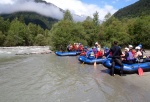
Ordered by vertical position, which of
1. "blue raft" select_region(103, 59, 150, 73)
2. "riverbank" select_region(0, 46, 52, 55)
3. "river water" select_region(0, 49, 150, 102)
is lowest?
"river water" select_region(0, 49, 150, 102)

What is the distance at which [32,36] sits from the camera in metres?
84.4

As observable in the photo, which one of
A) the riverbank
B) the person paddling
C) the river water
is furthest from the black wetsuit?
the riverbank

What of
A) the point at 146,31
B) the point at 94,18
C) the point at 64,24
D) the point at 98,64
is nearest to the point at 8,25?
the point at 94,18

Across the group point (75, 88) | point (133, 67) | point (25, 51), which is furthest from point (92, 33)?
point (75, 88)

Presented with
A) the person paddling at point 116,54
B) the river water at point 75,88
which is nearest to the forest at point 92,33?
the river water at point 75,88

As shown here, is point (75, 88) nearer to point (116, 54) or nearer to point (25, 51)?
point (116, 54)

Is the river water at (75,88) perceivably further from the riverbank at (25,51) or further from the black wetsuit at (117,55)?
the riverbank at (25,51)

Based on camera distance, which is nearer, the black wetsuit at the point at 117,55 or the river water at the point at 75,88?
the river water at the point at 75,88

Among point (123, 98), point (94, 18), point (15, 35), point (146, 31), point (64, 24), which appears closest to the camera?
point (123, 98)

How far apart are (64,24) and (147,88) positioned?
3065 cm

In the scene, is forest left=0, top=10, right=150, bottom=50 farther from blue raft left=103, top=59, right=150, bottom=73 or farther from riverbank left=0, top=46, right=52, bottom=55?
blue raft left=103, top=59, right=150, bottom=73

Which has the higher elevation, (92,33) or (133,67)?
(92,33)

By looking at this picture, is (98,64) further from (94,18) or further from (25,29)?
(25,29)

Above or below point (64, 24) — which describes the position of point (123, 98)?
below
